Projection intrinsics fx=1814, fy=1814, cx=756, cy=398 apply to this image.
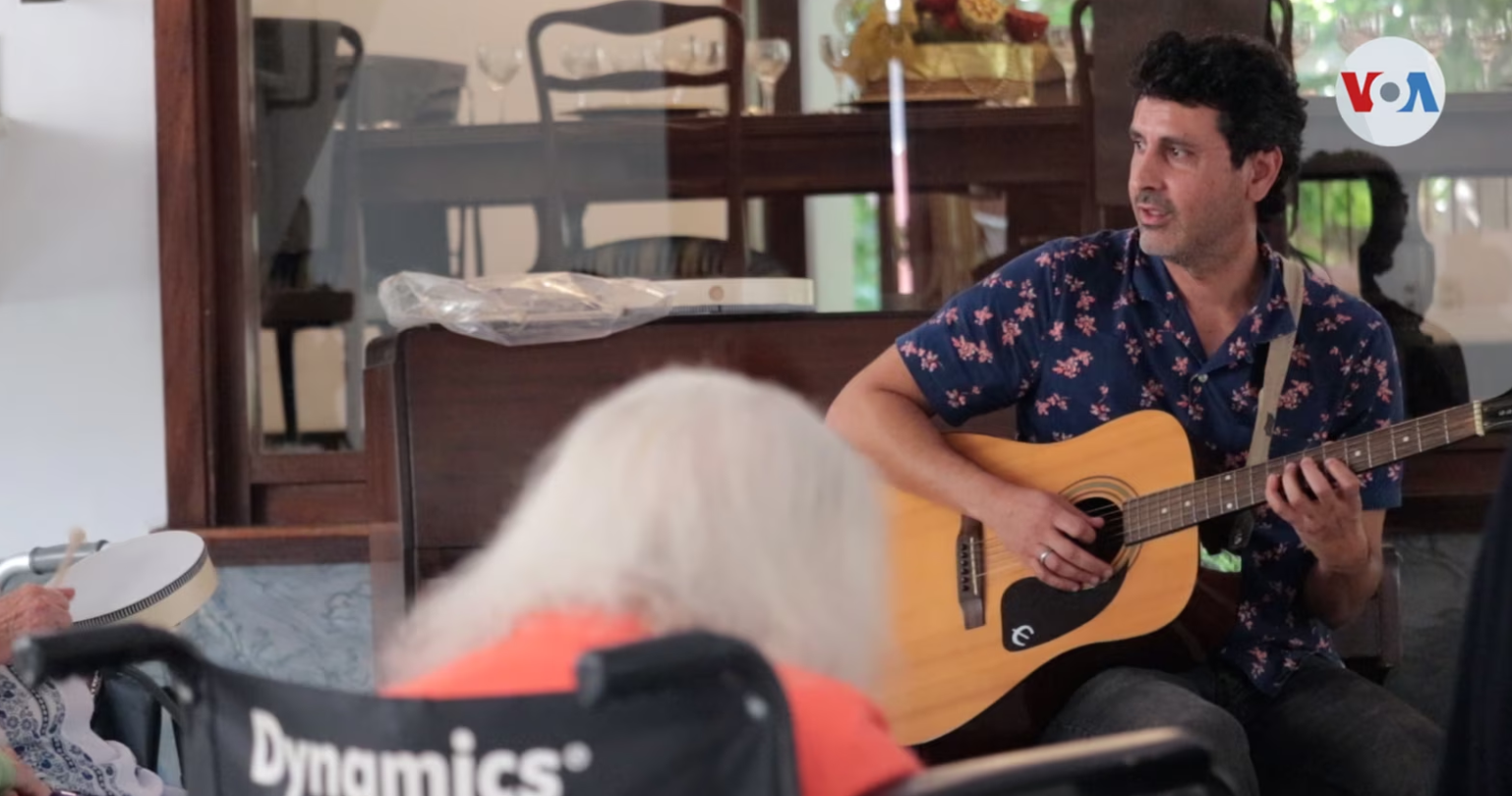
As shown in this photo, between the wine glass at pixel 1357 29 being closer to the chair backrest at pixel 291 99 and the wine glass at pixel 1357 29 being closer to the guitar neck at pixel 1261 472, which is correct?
the guitar neck at pixel 1261 472

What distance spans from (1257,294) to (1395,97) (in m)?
0.99

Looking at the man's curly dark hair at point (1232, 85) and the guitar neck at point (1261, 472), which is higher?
the man's curly dark hair at point (1232, 85)

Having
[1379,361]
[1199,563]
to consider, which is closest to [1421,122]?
[1379,361]

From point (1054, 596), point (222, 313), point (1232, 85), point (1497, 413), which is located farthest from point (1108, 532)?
point (222, 313)

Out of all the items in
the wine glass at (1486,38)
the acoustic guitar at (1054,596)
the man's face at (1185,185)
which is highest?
the wine glass at (1486,38)

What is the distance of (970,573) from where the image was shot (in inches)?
95.3

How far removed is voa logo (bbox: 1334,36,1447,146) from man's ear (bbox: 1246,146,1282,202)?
0.82 metres

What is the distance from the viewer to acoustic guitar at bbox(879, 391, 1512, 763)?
2.28 meters

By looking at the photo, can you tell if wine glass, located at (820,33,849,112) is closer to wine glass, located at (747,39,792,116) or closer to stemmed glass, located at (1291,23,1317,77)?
wine glass, located at (747,39,792,116)

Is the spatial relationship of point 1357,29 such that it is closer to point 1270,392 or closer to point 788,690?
point 1270,392

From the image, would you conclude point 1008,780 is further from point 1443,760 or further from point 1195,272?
point 1195,272

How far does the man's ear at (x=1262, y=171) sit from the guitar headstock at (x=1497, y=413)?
1.71ft

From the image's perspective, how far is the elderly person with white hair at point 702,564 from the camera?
1.06 metres

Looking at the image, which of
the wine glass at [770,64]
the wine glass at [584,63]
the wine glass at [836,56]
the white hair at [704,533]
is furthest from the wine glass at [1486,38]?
the white hair at [704,533]
